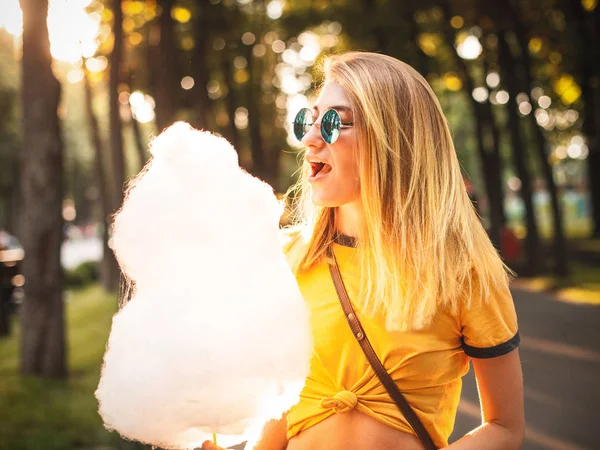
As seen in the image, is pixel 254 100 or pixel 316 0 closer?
pixel 316 0

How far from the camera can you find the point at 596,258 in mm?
17125

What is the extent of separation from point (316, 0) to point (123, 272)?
15396 mm

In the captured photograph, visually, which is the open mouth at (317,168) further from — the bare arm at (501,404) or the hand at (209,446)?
the hand at (209,446)

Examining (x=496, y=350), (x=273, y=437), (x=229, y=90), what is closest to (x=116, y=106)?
(x=229, y=90)

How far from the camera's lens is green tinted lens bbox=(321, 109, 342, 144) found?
1.80m

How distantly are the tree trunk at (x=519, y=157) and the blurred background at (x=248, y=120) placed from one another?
0.15 ft

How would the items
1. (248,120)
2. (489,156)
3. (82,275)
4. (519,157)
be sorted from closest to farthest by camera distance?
(519,157)
(248,120)
(489,156)
(82,275)

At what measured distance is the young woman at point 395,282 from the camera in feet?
5.49

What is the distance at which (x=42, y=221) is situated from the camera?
6.83 m

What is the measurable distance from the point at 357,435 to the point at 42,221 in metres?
5.98

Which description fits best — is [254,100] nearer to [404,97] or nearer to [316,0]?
[316,0]

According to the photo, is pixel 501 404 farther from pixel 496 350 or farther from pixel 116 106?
pixel 116 106

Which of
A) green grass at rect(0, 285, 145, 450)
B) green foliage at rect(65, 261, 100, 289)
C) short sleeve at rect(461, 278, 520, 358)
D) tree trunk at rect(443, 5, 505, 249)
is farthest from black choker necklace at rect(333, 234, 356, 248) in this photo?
green foliage at rect(65, 261, 100, 289)

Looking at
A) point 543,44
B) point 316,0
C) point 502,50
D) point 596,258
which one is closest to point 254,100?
point 316,0
